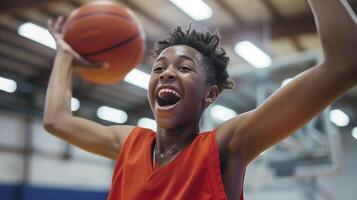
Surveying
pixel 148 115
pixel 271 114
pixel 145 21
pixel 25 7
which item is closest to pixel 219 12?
pixel 145 21

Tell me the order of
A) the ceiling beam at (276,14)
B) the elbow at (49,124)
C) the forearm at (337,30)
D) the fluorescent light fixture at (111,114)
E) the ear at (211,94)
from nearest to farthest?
1. the forearm at (337,30)
2. the ear at (211,94)
3. the elbow at (49,124)
4. the ceiling beam at (276,14)
5. the fluorescent light fixture at (111,114)

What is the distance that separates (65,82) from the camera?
219 cm

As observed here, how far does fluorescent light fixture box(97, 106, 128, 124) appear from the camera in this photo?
13636 millimetres

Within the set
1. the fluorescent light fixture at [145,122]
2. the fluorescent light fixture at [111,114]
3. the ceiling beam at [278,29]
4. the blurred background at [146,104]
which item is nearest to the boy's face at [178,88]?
the blurred background at [146,104]

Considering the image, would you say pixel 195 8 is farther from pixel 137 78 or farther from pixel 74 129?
pixel 74 129

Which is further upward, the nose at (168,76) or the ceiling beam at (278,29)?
the ceiling beam at (278,29)

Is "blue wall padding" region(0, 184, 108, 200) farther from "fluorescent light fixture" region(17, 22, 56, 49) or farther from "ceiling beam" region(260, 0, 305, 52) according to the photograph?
"ceiling beam" region(260, 0, 305, 52)

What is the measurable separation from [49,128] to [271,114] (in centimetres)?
107

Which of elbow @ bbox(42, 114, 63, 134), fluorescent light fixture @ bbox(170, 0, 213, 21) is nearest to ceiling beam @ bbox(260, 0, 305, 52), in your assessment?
fluorescent light fixture @ bbox(170, 0, 213, 21)

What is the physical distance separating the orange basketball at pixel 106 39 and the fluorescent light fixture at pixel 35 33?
5.96m

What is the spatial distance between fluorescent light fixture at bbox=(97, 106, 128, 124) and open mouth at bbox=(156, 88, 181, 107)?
11734 millimetres

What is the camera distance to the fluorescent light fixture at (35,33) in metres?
8.38

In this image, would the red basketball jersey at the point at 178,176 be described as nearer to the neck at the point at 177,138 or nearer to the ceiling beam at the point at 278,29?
the neck at the point at 177,138

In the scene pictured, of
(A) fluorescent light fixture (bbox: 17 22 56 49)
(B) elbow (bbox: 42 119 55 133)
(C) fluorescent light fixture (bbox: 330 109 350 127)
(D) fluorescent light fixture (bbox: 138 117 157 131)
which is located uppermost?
(D) fluorescent light fixture (bbox: 138 117 157 131)
